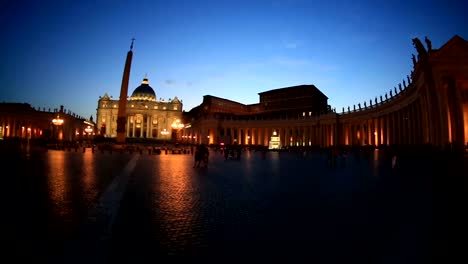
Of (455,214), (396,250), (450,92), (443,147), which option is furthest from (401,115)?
(396,250)

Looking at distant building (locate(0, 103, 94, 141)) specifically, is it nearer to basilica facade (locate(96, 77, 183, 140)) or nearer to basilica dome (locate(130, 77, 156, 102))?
basilica facade (locate(96, 77, 183, 140))

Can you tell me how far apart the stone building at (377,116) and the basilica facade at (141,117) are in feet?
44.7

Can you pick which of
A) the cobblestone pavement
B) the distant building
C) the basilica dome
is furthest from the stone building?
the distant building

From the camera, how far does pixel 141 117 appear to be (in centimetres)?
12794

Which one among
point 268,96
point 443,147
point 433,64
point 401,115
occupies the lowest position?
point 443,147

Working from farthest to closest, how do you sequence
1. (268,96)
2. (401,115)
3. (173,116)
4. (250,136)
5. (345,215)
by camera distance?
(173,116), (268,96), (250,136), (401,115), (345,215)

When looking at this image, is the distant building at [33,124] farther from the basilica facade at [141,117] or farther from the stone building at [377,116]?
the stone building at [377,116]

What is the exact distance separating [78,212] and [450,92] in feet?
119

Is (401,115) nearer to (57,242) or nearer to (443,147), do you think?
(443,147)

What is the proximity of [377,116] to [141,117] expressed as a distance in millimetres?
102760

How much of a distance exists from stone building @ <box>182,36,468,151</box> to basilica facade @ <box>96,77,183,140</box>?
13.6m

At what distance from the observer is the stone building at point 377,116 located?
92.7 feet

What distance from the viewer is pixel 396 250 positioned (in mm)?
4512

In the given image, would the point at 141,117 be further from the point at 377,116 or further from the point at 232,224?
the point at 232,224
